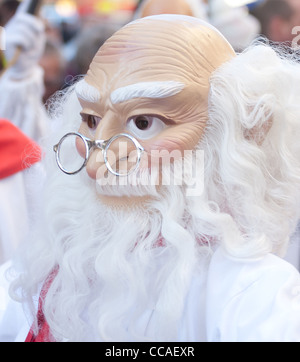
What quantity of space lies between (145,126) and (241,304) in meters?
0.44

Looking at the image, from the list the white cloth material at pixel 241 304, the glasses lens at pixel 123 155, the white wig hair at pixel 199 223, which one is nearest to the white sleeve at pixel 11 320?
the white wig hair at pixel 199 223

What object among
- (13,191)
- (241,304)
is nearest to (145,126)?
(241,304)

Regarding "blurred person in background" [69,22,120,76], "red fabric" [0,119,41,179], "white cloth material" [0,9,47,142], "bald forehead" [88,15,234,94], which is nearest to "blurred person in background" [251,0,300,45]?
"blurred person in background" [69,22,120,76]

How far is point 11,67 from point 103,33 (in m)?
0.71

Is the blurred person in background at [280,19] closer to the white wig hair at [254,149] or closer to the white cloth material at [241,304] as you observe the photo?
the white wig hair at [254,149]

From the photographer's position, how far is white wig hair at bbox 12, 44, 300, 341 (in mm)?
1227

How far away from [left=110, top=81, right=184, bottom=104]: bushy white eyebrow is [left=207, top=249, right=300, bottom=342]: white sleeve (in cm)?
38

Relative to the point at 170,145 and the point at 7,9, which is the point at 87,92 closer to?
the point at 170,145

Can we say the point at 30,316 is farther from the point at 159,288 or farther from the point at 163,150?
the point at 163,150

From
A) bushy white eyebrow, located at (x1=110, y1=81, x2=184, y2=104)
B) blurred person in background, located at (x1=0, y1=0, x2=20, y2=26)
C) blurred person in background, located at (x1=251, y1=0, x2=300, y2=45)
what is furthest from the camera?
blurred person in background, located at (x1=0, y1=0, x2=20, y2=26)

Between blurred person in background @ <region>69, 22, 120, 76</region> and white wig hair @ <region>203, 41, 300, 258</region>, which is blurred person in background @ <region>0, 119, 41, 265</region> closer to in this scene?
white wig hair @ <region>203, 41, 300, 258</region>

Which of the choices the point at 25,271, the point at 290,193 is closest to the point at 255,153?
the point at 290,193

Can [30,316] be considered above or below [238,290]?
below
